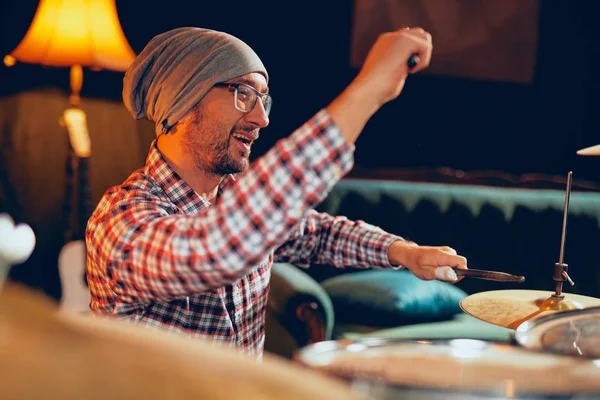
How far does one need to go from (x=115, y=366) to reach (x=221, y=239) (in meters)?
0.68

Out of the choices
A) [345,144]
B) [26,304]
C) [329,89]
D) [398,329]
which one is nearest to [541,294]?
[345,144]

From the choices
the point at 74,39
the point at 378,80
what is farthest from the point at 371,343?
the point at 74,39

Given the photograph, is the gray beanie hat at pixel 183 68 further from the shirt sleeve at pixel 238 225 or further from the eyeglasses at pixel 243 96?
the shirt sleeve at pixel 238 225

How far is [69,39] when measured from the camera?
113 inches

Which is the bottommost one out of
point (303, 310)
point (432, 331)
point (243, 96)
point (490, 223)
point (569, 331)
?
point (432, 331)

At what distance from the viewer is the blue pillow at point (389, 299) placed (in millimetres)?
2877

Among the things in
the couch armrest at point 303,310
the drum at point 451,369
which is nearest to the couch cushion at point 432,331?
the couch armrest at point 303,310

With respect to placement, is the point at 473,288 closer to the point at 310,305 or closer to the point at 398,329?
the point at 398,329

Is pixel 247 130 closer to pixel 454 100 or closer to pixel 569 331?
pixel 569 331

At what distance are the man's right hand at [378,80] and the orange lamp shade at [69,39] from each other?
2.07m

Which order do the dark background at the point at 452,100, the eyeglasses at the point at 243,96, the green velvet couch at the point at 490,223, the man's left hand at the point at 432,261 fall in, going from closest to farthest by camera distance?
the man's left hand at the point at 432,261 → the eyeglasses at the point at 243,96 → the green velvet couch at the point at 490,223 → the dark background at the point at 452,100

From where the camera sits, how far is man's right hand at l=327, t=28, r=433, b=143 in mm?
1013

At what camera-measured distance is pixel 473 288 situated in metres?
3.33

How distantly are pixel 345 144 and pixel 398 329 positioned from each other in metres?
1.99
